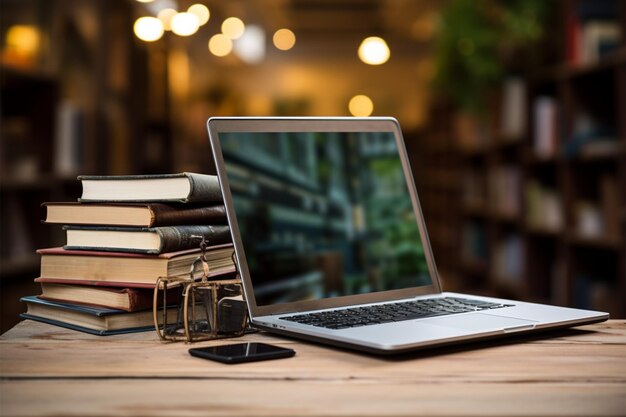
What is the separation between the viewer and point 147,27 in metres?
5.72

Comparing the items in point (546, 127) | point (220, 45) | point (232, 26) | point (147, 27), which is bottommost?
point (546, 127)

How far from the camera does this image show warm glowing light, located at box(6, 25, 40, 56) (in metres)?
3.44

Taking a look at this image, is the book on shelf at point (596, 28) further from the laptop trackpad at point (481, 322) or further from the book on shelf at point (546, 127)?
the laptop trackpad at point (481, 322)

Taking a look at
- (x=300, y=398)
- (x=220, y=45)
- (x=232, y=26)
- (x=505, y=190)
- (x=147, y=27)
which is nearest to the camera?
(x=300, y=398)

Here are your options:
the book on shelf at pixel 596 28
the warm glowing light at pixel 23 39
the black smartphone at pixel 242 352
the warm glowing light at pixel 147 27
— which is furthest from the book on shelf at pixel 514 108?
the black smartphone at pixel 242 352

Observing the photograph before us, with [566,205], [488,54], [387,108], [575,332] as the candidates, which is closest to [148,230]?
[575,332]

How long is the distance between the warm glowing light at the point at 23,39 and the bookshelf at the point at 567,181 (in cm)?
233

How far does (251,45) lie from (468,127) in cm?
667

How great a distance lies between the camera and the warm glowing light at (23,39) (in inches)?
135

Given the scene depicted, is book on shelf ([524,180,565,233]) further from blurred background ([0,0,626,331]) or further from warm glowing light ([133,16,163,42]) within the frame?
warm glowing light ([133,16,163,42])

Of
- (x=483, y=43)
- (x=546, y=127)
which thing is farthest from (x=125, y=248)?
(x=483, y=43)

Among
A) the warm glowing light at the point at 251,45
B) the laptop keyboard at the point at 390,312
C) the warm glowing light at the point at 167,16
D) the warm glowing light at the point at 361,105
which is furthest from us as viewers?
the warm glowing light at the point at 361,105

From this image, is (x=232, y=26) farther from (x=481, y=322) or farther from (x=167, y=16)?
(x=481, y=322)

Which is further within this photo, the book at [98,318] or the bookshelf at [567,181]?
the bookshelf at [567,181]
